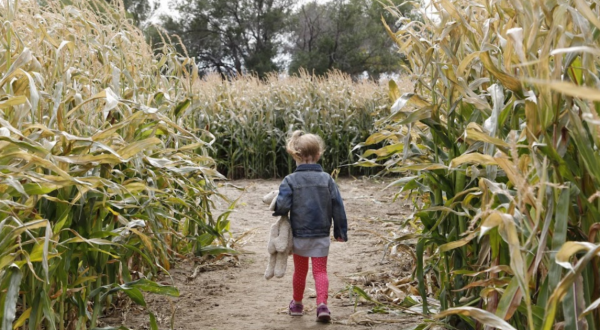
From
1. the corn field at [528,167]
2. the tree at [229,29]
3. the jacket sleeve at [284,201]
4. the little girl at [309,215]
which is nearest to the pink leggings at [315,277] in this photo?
the little girl at [309,215]

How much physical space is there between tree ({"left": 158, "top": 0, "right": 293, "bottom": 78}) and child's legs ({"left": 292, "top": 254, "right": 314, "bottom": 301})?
3051 cm

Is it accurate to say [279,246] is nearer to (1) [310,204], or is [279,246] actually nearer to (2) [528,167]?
(1) [310,204]

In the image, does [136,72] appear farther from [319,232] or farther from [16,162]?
[16,162]

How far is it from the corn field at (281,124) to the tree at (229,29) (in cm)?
2145

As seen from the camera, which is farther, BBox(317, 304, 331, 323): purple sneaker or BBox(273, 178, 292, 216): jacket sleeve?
BBox(273, 178, 292, 216): jacket sleeve

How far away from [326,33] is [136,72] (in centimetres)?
3182

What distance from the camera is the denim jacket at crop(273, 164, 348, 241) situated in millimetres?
4426

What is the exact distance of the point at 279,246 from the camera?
14.5 feet

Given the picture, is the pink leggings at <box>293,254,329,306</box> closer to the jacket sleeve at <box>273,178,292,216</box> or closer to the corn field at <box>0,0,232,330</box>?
the jacket sleeve at <box>273,178,292,216</box>

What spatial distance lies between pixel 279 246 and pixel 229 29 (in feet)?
106

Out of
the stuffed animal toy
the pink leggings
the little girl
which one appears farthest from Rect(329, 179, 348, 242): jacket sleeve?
the stuffed animal toy

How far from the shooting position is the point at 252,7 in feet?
117

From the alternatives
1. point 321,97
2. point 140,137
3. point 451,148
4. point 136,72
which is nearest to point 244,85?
point 321,97

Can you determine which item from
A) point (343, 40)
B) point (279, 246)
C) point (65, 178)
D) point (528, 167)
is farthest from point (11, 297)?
point (343, 40)
